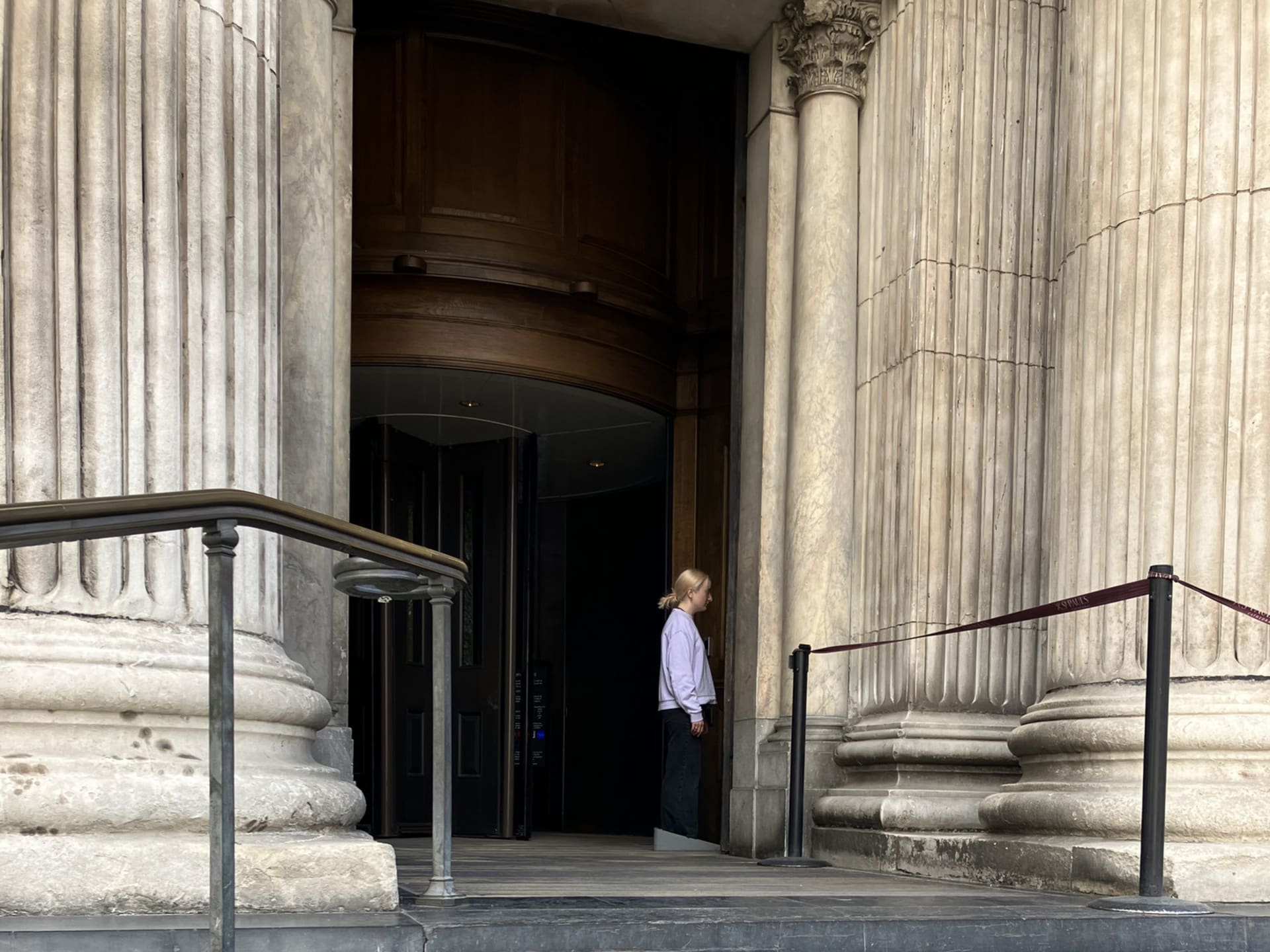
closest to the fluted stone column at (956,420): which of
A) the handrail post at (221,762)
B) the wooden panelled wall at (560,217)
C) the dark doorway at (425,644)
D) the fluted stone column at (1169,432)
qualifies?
the fluted stone column at (1169,432)

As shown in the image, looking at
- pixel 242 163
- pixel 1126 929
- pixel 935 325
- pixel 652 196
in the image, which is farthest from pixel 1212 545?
pixel 652 196

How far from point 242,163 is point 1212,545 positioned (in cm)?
371

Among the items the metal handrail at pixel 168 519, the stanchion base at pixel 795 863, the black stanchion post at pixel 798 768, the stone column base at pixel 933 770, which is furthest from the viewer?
the black stanchion post at pixel 798 768

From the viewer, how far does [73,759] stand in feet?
12.4

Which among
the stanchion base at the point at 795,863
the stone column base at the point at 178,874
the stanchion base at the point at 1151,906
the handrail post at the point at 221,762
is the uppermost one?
the handrail post at the point at 221,762

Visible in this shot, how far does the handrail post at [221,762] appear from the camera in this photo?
9.55 ft

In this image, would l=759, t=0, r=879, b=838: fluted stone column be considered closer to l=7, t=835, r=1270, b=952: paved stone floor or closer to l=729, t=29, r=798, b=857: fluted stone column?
l=729, t=29, r=798, b=857: fluted stone column

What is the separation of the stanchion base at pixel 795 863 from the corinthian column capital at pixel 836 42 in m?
4.22

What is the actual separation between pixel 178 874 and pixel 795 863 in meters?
4.03

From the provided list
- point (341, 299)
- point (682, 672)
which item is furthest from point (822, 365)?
point (341, 299)

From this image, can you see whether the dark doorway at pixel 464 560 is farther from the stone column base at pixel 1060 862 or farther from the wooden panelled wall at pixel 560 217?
the stone column base at pixel 1060 862

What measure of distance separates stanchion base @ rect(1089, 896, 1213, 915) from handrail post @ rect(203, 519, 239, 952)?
2810 millimetres

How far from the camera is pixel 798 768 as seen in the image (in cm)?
730

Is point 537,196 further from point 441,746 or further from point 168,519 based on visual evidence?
point 168,519
